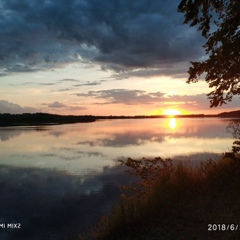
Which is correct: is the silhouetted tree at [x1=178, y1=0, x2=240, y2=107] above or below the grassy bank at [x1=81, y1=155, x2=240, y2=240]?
above

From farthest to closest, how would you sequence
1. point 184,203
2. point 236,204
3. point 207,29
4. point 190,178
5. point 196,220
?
point 207,29, point 190,178, point 184,203, point 236,204, point 196,220

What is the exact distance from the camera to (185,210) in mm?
9062

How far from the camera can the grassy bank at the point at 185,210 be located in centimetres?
791

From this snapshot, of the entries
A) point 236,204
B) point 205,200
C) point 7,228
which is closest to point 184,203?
point 205,200

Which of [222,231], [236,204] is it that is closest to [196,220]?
[222,231]

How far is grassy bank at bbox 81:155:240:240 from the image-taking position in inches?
311

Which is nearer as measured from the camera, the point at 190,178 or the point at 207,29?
the point at 190,178

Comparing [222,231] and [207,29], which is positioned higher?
[207,29]

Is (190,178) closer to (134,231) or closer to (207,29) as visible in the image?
(134,231)

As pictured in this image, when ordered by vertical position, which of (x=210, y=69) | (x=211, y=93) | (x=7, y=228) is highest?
(x=210, y=69)

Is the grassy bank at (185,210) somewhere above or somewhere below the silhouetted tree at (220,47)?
below

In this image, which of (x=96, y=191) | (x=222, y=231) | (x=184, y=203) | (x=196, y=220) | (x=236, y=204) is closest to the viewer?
(x=222, y=231)

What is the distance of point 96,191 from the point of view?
52.4 ft

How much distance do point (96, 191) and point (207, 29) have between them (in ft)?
31.0
